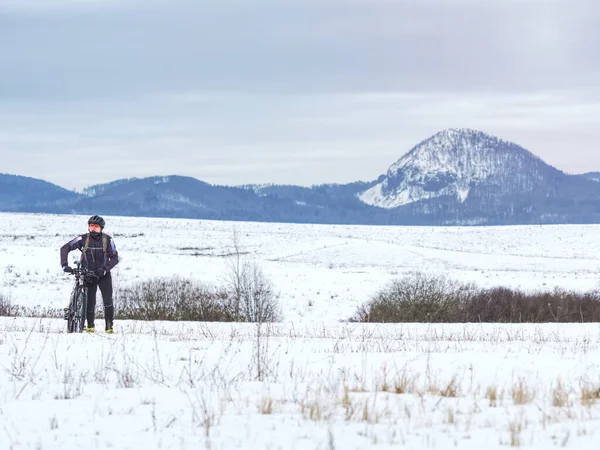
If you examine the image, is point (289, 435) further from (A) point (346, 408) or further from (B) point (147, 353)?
(B) point (147, 353)

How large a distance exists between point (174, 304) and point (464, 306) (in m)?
11.3

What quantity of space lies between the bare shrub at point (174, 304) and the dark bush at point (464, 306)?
5608 mm

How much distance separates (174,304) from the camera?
105ft

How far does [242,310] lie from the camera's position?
32.0m

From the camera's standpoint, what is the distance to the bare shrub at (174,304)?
29297 mm

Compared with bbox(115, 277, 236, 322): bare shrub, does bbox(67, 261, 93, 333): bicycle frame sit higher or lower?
higher

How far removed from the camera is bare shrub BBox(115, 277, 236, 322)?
96.1 feet

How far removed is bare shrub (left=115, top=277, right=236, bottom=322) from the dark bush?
5608 millimetres

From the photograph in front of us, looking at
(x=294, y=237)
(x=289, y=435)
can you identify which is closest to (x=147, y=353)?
(x=289, y=435)

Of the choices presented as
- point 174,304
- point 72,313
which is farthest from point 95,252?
point 174,304

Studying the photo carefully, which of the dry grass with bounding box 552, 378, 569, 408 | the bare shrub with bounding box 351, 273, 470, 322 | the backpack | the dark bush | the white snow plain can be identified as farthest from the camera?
the dark bush

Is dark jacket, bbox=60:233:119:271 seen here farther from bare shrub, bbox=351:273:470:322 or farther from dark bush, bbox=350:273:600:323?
bare shrub, bbox=351:273:470:322

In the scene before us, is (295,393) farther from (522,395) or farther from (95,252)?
(95,252)

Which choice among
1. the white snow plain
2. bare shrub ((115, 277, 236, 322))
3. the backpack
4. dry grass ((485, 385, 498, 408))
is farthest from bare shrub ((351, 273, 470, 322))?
dry grass ((485, 385, 498, 408))
